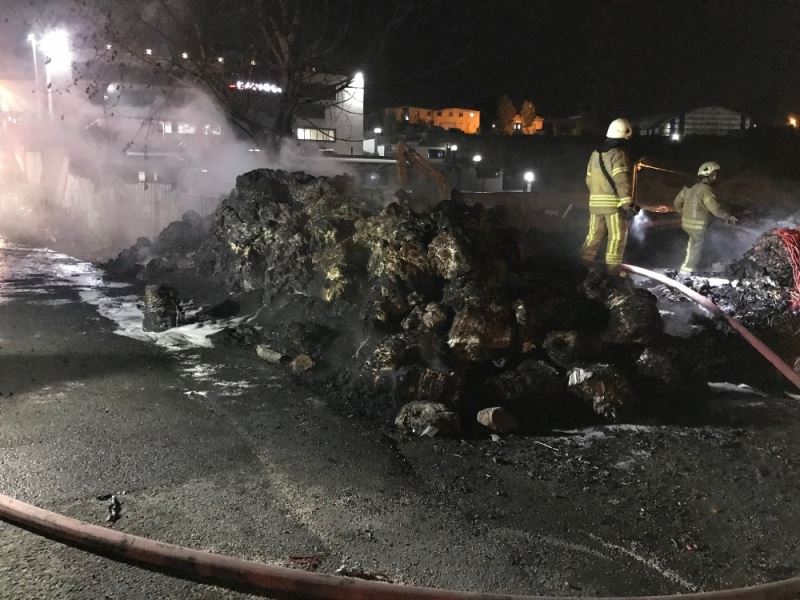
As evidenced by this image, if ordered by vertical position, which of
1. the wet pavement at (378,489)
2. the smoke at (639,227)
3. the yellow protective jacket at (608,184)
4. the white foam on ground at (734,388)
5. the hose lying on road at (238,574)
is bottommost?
the wet pavement at (378,489)

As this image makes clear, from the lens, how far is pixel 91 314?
10016 mm

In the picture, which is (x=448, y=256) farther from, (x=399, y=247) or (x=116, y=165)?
(x=116, y=165)

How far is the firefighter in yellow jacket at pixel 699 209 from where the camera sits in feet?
29.4

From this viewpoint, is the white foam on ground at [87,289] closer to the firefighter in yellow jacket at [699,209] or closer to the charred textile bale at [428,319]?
the charred textile bale at [428,319]

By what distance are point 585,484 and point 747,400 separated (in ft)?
10.3

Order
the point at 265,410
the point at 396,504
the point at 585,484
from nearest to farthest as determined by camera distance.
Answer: the point at 396,504 → the point at 585,484 → the point at 265,410

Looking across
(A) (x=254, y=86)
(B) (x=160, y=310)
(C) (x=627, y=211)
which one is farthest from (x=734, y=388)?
(A) (x=254, y=86)

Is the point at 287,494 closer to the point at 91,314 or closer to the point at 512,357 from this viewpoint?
the point at 512,357

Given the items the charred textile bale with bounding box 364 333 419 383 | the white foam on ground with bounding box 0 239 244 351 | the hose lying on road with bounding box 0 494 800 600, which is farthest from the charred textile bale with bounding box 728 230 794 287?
the white foam on ground with bounding box 0 239 244 351

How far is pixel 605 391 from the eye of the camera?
625 centimetres

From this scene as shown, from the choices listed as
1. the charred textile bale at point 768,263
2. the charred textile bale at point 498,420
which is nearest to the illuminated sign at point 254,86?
the charred textile bale at point 768,263

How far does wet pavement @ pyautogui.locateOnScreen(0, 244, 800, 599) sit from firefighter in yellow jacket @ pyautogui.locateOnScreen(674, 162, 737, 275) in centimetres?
294

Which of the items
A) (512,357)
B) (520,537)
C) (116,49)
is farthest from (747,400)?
(116,49)

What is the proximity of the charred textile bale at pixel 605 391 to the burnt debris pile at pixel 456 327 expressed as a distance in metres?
0.01
